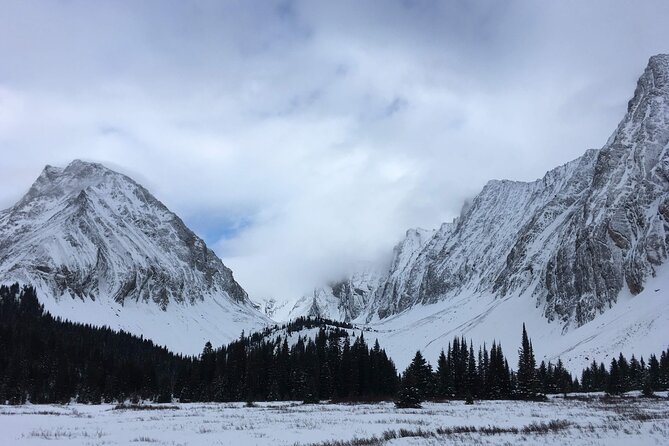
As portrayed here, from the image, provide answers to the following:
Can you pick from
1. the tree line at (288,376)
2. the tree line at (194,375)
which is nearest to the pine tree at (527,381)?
the tree line at (288,376)

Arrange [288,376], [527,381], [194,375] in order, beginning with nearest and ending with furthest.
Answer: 1. [527,381]
2. [288,376]
3. [194,375]

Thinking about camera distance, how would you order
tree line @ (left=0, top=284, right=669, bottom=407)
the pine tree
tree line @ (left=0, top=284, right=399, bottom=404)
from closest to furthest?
the pine tree < tree line @ (left=0, top=284, right=669, bottom=407) < tree line @ (left=0, top=284, right=399, bottom=404)

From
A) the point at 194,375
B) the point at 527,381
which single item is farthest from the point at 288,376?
the point at 527,381

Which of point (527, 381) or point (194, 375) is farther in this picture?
point (194, 375)

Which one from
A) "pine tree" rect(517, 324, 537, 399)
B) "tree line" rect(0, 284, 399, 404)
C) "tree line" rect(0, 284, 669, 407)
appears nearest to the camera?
"pine tree" rect(517, 324, 537, 399)

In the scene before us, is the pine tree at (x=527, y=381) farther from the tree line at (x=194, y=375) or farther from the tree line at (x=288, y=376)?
the tree line at (x=194, y=375)

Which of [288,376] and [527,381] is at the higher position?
[288,376]

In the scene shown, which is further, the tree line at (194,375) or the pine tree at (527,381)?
the tree line at (194,375)

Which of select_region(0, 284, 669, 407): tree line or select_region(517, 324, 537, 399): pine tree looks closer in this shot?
select_region(517, 324, 537, 399): pine tree

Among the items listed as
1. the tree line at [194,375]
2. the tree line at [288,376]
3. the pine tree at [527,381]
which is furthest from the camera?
the tree line at [194,375]

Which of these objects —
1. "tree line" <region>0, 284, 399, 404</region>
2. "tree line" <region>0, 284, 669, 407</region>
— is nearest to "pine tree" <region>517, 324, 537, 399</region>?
"tree line" <region>0, 284, 669, 407</region>

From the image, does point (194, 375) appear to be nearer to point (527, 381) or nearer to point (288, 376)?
point (288, 376)

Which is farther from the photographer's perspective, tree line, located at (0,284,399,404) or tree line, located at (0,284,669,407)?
tree line, located at (0,284,399,404)

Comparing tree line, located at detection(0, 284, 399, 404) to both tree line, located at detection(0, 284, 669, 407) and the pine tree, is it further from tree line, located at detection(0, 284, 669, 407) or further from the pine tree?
the pine tree
